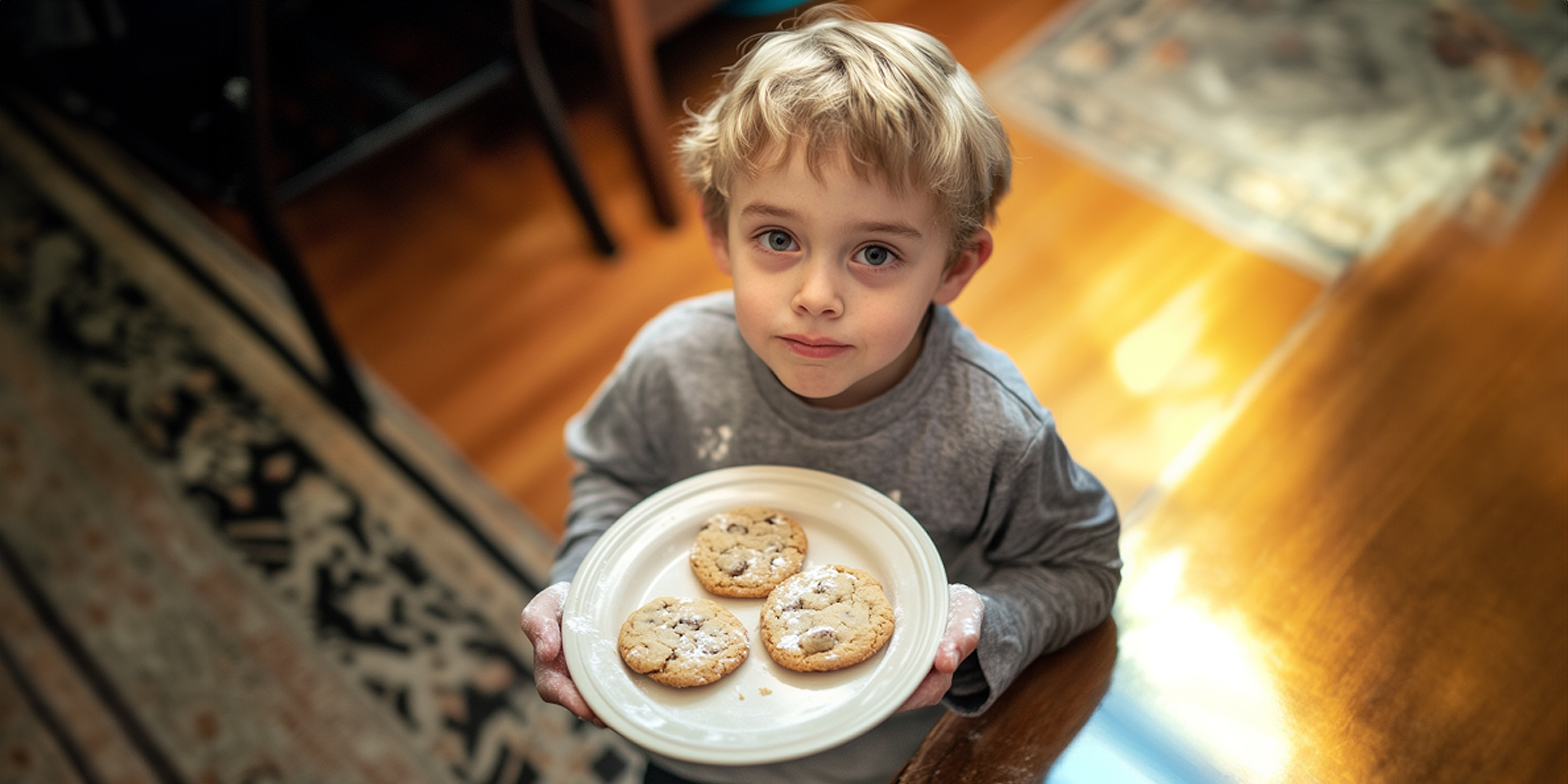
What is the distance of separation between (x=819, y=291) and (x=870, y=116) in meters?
0.13

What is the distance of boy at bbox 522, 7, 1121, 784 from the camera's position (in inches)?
28.8

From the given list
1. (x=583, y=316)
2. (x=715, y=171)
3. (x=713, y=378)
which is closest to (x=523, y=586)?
(x=583, y=316)

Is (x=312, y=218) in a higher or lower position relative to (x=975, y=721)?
lower

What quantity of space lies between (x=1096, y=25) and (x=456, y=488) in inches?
62.6

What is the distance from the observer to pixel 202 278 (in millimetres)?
1888

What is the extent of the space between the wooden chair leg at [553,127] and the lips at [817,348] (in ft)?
3.73

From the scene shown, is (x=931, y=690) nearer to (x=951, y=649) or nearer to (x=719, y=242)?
(x=951, y=649)

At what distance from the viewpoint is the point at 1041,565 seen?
2.73ft

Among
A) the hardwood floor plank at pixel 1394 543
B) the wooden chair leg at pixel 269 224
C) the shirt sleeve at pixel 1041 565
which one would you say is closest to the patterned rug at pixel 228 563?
the wooden chair leg at pixel 269 224

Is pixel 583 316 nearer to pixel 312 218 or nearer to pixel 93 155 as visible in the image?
pixel 312 218

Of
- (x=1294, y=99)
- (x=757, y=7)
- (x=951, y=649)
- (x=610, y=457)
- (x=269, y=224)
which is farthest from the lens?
(x=757, y=7)

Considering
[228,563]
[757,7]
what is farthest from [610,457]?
[757,7]

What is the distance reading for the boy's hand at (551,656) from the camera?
2.46ft

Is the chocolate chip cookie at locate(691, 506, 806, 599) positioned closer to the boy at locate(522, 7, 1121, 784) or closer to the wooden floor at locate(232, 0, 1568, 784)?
the boy at locate(522, 7, 1121, 784)
